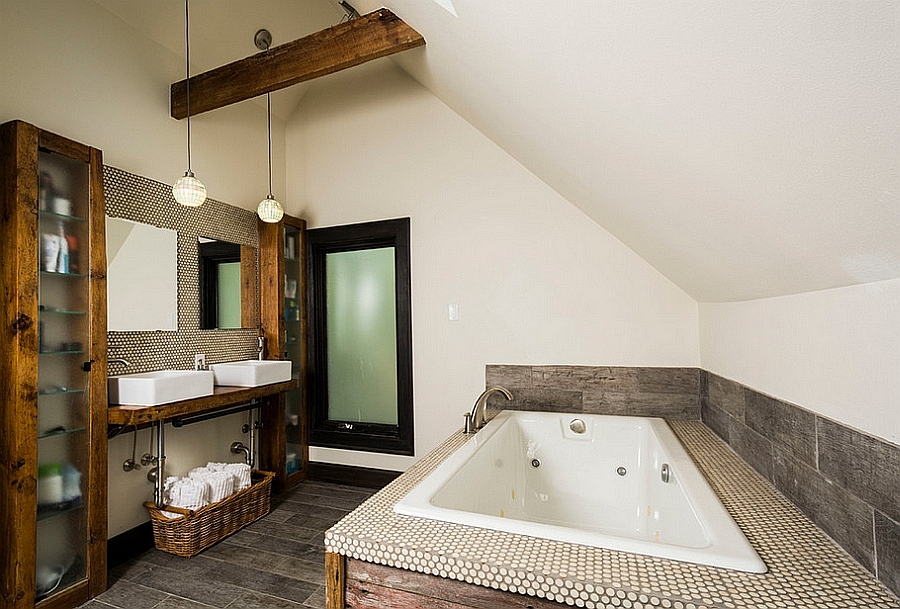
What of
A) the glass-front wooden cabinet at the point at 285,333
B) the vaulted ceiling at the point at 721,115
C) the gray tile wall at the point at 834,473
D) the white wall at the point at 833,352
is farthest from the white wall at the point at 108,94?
the gray tile wall at the point at 834,473

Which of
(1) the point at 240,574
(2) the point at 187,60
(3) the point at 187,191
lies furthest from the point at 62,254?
(1) the point at 240,574

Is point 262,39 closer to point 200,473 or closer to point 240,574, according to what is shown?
point 200,473

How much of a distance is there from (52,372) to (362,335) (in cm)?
195

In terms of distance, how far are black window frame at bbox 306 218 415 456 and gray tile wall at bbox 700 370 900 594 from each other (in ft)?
7.10

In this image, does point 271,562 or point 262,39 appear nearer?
point 271,562

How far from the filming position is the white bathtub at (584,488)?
4.33 feet

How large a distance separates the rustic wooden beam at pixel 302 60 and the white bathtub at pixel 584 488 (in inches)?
82.2

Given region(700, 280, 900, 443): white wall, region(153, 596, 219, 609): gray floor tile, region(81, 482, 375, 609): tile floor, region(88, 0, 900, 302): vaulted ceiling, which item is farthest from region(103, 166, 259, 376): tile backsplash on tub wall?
region(700, 280, 900, 443): white wall

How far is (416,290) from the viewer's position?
11.3ft

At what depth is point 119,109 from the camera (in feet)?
8.52

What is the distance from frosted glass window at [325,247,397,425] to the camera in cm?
362

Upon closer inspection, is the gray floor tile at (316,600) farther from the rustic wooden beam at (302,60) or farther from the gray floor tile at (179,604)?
the rustic wooden beam at (302,60)

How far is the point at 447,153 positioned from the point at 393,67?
2.75 feet

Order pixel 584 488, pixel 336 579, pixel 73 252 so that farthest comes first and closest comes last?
pixel 584 488 → pixel 73 252 → pixel 336 579
